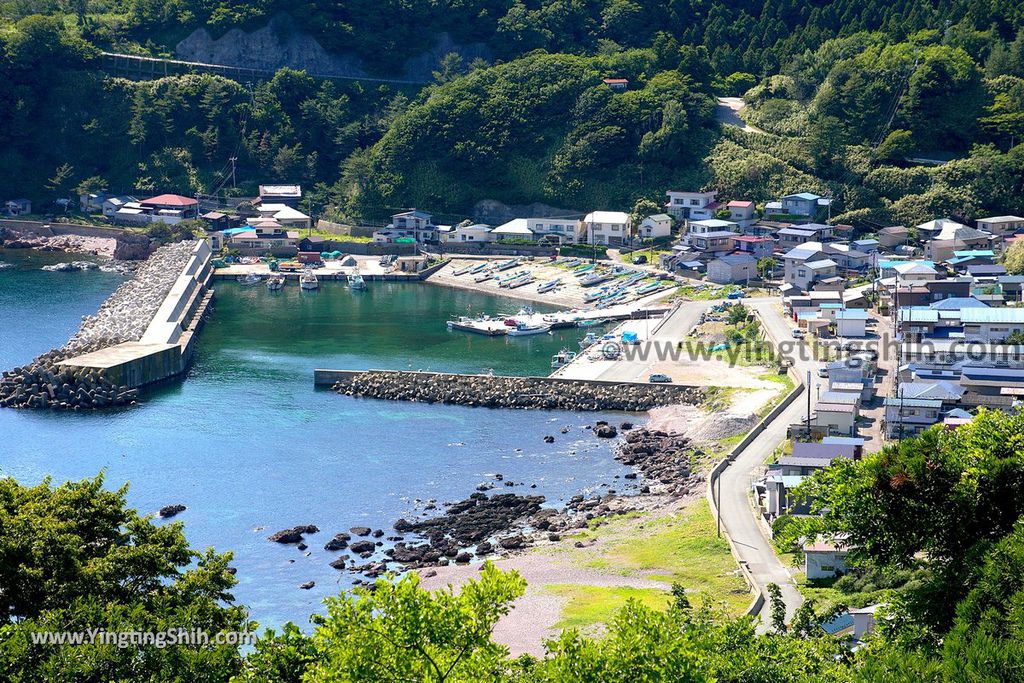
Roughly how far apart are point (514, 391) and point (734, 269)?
54.1 ft

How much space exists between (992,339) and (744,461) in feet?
37.3

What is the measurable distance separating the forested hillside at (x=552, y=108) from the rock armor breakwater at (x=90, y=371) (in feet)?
56.6

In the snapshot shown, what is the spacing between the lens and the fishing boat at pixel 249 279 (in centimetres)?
6126

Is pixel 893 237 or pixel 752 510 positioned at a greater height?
Result: pixel 893 237

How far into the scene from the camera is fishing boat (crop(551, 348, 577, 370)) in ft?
149

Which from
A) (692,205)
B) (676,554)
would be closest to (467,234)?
(692,205)

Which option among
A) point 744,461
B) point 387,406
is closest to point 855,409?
point 744,461

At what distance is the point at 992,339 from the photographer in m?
40.0

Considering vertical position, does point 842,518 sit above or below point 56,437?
above

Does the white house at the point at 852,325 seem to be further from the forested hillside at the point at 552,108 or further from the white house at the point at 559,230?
the white house at the point at 559,230

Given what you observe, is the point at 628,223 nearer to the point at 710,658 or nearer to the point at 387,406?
the point at 387,406

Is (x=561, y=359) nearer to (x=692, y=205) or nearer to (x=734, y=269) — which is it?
(x=734, y=269)

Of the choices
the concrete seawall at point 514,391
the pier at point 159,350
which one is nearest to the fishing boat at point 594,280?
the concrete seawall at point 514,391

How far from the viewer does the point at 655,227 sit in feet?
202
